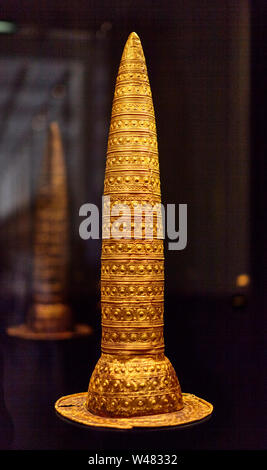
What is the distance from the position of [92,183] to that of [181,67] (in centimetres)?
103

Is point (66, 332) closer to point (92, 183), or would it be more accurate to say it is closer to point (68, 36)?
point (92, 183)

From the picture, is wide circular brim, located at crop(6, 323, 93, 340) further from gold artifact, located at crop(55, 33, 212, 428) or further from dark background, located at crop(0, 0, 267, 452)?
gold artifact, located at crop(55, 33, 212, 428)

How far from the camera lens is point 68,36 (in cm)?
447

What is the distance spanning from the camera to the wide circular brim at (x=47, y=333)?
197 inches

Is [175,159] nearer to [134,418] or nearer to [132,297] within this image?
[132,297]

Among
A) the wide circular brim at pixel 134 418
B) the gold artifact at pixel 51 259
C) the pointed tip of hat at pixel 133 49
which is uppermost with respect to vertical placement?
the pointed tip of hat at pixel 133 49

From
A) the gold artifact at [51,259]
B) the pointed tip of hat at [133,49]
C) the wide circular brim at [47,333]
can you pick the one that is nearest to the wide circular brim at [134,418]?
the wide circular brim at [47,333]

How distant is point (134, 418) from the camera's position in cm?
397


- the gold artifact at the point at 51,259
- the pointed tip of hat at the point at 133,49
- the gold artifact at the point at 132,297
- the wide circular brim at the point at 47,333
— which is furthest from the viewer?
the gold artifact at the point at 51,259

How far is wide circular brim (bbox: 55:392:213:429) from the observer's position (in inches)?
152

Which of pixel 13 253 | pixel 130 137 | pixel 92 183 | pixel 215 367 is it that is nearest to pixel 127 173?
pixel 130 137

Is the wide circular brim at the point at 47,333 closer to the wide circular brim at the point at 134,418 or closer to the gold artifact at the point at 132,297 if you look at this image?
the wide circular brim at the point at 134,418

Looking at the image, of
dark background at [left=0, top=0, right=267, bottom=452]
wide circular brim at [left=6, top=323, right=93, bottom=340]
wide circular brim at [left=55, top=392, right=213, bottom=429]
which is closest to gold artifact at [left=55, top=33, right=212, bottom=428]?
wide circular brim at [left=55, top=392, right=213, bottom=429]

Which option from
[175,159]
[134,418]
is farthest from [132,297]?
[175,159]
